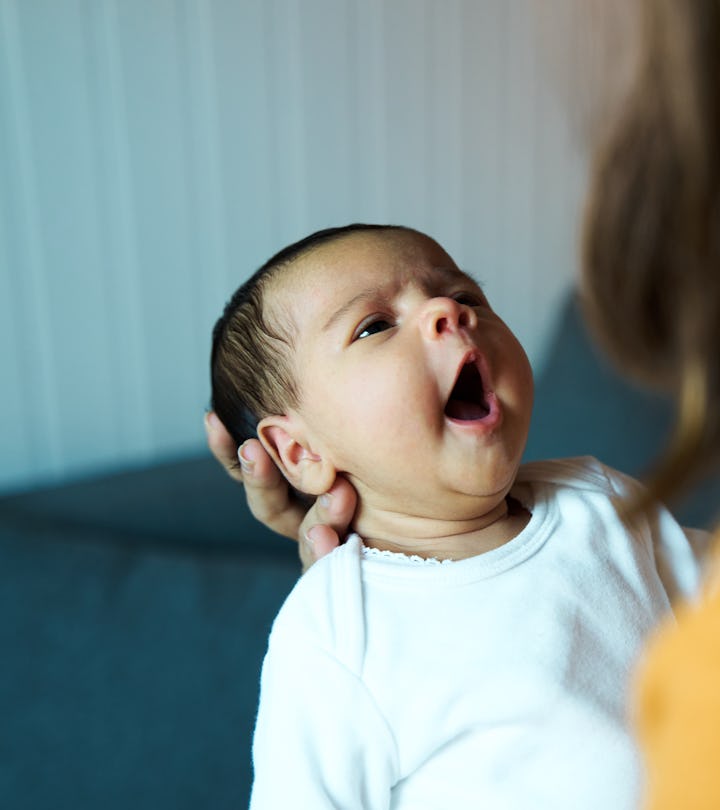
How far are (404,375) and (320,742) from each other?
0.96ft

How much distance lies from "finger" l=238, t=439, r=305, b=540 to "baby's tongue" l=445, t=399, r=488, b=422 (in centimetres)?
18

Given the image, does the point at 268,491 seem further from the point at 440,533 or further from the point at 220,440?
the point at 440,533

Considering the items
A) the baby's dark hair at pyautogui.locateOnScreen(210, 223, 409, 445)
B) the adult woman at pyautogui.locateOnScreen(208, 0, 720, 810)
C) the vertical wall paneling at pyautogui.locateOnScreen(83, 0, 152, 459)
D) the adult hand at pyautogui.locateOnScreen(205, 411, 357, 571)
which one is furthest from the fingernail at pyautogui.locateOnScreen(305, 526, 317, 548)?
the vertical wall paneling at pyautogui.locateOnScreen(83, 0, 152, 459)

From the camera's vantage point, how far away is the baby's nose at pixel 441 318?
0.80 meters

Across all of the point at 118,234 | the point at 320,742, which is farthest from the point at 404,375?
the point at 118,234

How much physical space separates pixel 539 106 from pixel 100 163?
3.06 feet

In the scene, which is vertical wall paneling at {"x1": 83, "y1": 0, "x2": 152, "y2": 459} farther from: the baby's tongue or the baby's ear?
the baby's tongue

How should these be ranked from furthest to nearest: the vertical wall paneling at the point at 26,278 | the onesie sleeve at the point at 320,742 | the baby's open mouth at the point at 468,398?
the vertical wall paneling at the point at 26,278 < the baby's open mouth at the point at 468,398 < the onesie sleeve at the point at 320,742

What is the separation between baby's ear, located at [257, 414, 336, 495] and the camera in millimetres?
857

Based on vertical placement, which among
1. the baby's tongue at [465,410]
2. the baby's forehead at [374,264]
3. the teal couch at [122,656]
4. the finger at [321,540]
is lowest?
the teal couch at [122,656]

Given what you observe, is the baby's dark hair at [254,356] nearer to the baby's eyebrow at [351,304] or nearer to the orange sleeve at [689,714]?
the baby's eyebrow at [351,304]

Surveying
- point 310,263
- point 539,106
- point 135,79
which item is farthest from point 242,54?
point 310,263

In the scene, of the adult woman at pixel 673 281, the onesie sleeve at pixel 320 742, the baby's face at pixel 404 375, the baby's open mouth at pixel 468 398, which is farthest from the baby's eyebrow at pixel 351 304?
the adult woman at pixel 673 281

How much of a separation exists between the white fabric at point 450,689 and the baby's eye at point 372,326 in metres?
0.19
